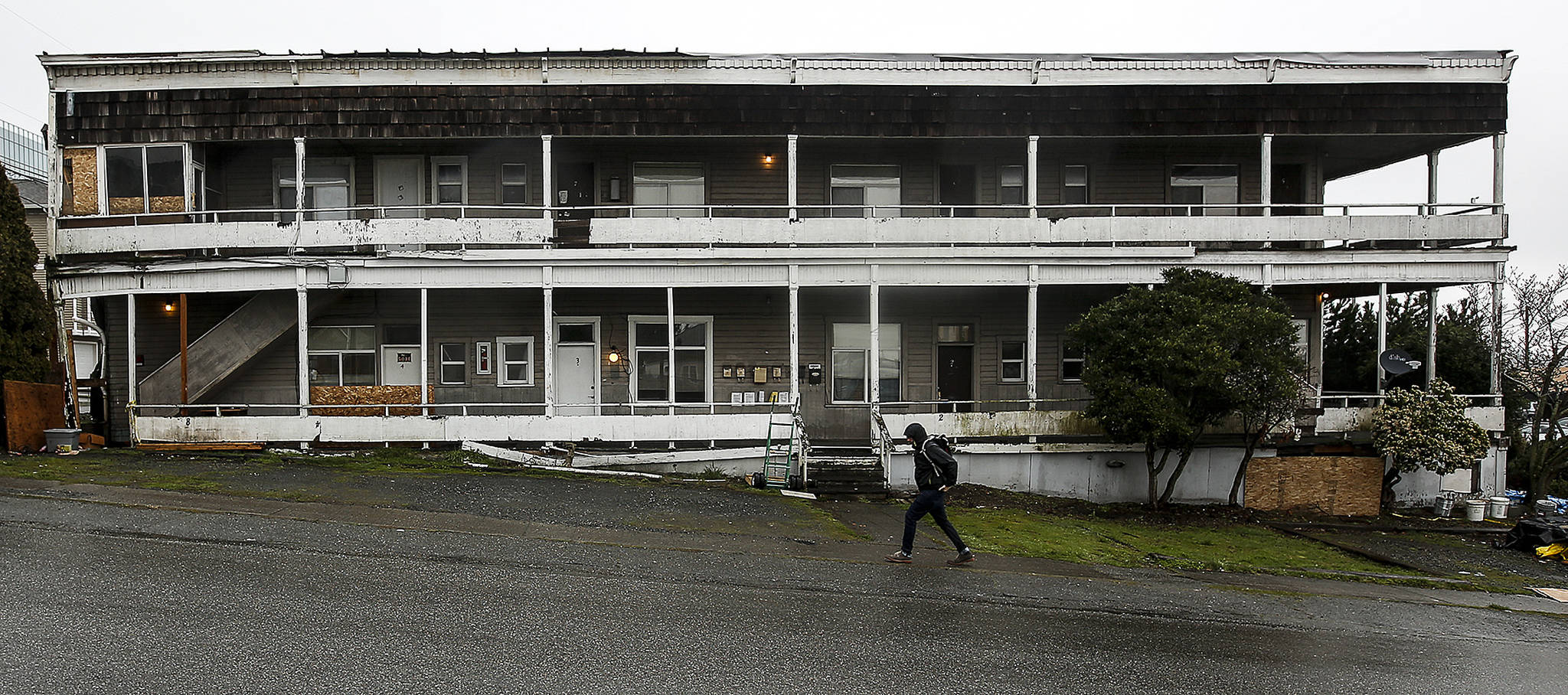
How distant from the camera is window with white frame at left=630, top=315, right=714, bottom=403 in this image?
1928cm

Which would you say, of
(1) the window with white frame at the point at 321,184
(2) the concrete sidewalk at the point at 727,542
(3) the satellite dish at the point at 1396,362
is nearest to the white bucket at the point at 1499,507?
(3) the satellite dish at the point at 1396,362

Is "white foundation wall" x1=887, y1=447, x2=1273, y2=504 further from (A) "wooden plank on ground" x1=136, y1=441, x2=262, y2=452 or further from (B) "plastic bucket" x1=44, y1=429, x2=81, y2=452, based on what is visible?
(B) "plastic bucket" x1=44, y1=429, x2=81, y2=452

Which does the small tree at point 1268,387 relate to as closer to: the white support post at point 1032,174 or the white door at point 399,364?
the white support post at point 1032,174

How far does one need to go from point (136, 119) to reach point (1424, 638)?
22093mm

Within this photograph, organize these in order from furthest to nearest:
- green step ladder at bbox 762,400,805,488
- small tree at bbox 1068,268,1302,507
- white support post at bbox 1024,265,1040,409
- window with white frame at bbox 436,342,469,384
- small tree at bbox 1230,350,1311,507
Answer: window with white frame at bbox 436,342,469,384
white support post at bbox 1024,265,1040,409
green step ladder at bbox 762,400,805,488
small tree at bbox 1230,350,1311,507
small tree at bbox 1068,268,1302,507

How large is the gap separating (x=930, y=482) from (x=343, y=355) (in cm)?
1495

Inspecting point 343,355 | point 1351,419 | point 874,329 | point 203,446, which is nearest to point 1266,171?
point 1351,419

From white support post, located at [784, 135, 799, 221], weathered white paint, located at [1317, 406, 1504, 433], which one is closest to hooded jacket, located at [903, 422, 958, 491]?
white support post, located at [784, 135, 799, 221]

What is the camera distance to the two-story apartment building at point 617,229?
1683 cm

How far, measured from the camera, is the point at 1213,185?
19969mm

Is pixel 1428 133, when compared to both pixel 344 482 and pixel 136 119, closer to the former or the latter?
pixel 344 482

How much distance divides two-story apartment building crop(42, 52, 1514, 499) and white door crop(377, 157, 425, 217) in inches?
2.5

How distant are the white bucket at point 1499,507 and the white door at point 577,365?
18.4m

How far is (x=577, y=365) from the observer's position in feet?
63.1
